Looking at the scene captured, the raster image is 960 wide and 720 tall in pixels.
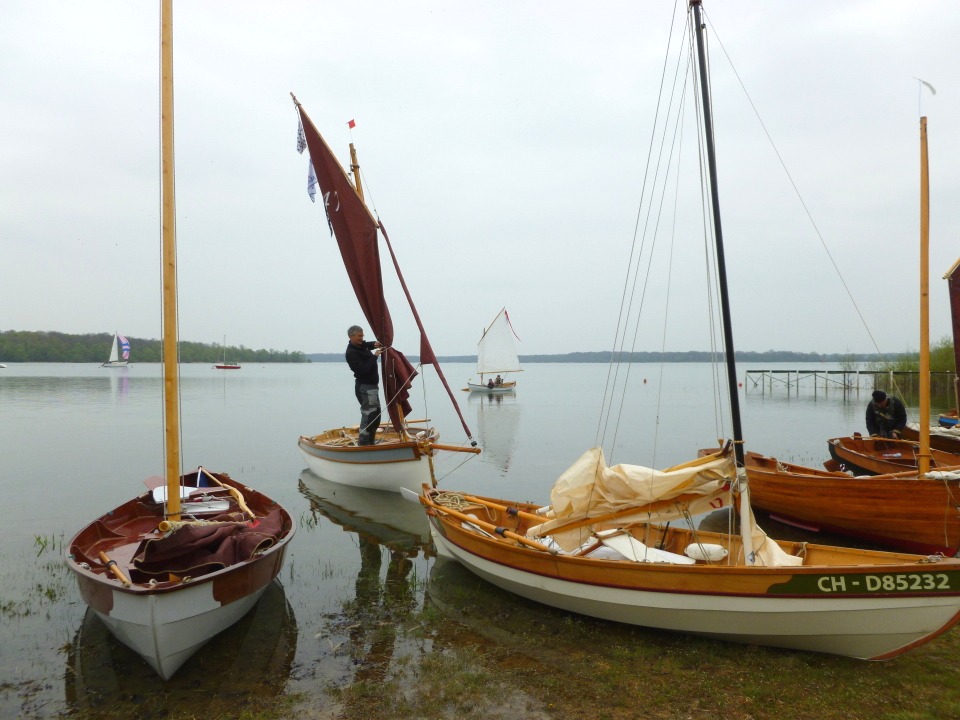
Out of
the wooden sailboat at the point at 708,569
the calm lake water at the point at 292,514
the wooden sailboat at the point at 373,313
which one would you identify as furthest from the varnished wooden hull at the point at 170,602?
the wooden sailboat at the point at 373,313

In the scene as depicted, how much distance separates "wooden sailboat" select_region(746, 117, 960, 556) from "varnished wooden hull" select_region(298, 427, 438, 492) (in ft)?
24.5

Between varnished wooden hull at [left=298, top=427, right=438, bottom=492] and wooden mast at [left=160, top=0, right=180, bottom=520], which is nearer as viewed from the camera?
wooden mast at [left=160, top=0, right=180, bottom=520]

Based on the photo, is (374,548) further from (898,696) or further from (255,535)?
(898,696)

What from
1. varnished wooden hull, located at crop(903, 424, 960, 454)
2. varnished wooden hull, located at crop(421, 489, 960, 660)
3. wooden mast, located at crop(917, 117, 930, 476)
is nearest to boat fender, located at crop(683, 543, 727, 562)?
varnished wooden hull, located at crop(421, 489, 960, 660)

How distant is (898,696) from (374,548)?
808 centimetres

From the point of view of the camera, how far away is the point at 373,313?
1428cm

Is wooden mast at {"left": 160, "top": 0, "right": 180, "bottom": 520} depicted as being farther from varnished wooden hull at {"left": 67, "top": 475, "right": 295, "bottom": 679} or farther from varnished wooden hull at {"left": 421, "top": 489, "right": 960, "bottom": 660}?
varnished wooden hull at {"left": 421, "top": 489, "right": 960, "bottom": 660}

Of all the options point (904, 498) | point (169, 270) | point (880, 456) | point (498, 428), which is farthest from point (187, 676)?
point (498, 428)

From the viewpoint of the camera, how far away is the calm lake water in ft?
20.2

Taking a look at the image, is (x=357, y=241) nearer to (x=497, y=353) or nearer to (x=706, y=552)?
(x=706, y=552)

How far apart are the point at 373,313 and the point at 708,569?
10.0 m

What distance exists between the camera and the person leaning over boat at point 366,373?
1461cm

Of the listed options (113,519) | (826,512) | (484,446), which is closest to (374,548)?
(113,519)

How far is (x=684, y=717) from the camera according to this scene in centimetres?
521
